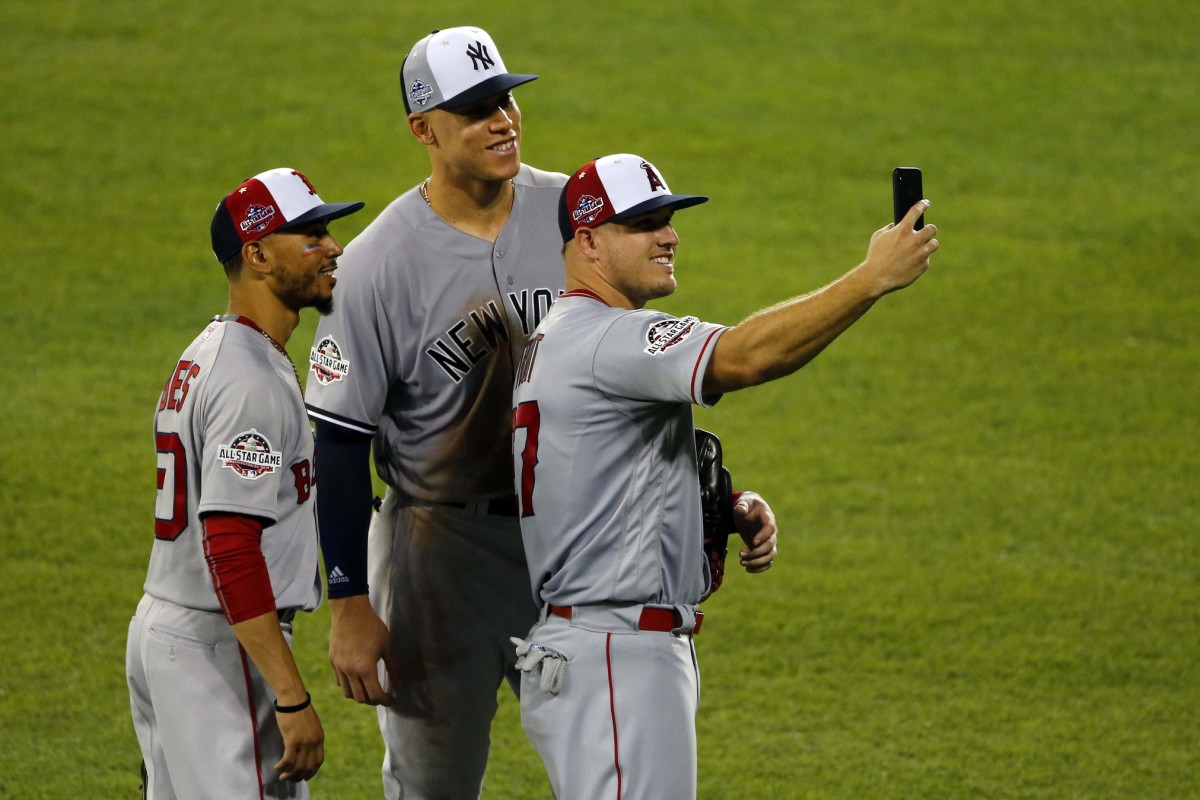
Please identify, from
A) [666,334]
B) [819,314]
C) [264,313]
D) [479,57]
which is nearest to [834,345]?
[479,57]

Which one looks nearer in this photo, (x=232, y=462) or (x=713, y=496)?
(x=232, y=462)

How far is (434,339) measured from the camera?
411cm

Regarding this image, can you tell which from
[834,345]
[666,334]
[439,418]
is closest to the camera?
[666,334]

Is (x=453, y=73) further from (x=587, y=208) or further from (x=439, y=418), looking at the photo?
(x=439, y=418)

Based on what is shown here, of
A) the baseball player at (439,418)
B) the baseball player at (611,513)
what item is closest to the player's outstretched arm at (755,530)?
the baseball player at (439,418)

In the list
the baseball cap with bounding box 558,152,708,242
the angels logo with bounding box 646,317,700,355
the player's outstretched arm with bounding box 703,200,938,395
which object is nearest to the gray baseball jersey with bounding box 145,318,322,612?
the baseball cap with bounding box 558,152,708,242

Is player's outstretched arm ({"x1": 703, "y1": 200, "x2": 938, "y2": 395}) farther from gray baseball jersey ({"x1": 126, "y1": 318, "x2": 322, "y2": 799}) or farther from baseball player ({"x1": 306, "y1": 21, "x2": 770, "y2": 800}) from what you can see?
gray baseball jersey ({"x1": 126, "y1": 318, "x2": 322, "y2": 799})

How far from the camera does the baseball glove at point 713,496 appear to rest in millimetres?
3889

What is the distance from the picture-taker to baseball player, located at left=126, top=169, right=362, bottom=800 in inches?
138

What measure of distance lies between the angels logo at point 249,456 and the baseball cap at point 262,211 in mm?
445

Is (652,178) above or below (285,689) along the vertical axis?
above

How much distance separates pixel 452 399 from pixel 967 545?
4145mm

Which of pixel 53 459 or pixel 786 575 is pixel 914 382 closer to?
pixel 786 575

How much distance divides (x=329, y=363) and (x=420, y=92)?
750 mm
